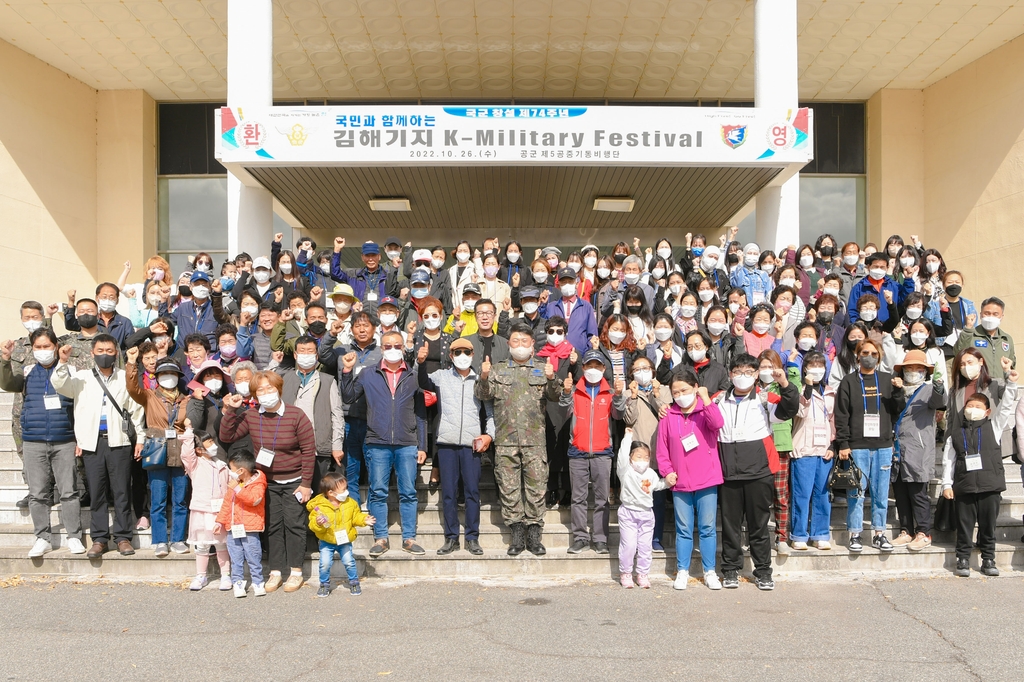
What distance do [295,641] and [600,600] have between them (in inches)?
93.6

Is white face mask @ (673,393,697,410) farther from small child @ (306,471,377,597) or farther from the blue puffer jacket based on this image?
the blue puffer jacket

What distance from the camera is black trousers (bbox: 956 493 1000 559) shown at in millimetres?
6914

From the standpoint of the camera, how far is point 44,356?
737cm

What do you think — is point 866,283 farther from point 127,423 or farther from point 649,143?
point 127,423

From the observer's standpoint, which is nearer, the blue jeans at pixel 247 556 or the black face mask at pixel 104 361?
the blue jeans at pixel 247 556

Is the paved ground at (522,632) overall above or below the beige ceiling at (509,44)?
below

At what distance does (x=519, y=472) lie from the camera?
7.17m

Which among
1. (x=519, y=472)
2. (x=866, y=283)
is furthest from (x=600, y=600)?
(x=866, y=283)

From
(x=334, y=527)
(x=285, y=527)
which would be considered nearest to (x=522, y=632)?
(x=334, y=527)

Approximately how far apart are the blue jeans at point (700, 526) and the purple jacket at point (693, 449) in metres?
0.11

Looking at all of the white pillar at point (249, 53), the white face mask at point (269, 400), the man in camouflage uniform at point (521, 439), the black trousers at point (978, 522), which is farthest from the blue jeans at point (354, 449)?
the white pillar at point (249, 53)

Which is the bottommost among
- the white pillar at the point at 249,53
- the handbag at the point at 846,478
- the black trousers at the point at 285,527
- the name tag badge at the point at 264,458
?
the black trousers at the point at 285,527

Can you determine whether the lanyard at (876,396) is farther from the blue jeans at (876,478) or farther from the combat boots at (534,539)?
the combat boots at (534,539)

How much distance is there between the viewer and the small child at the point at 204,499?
666 centimetres
